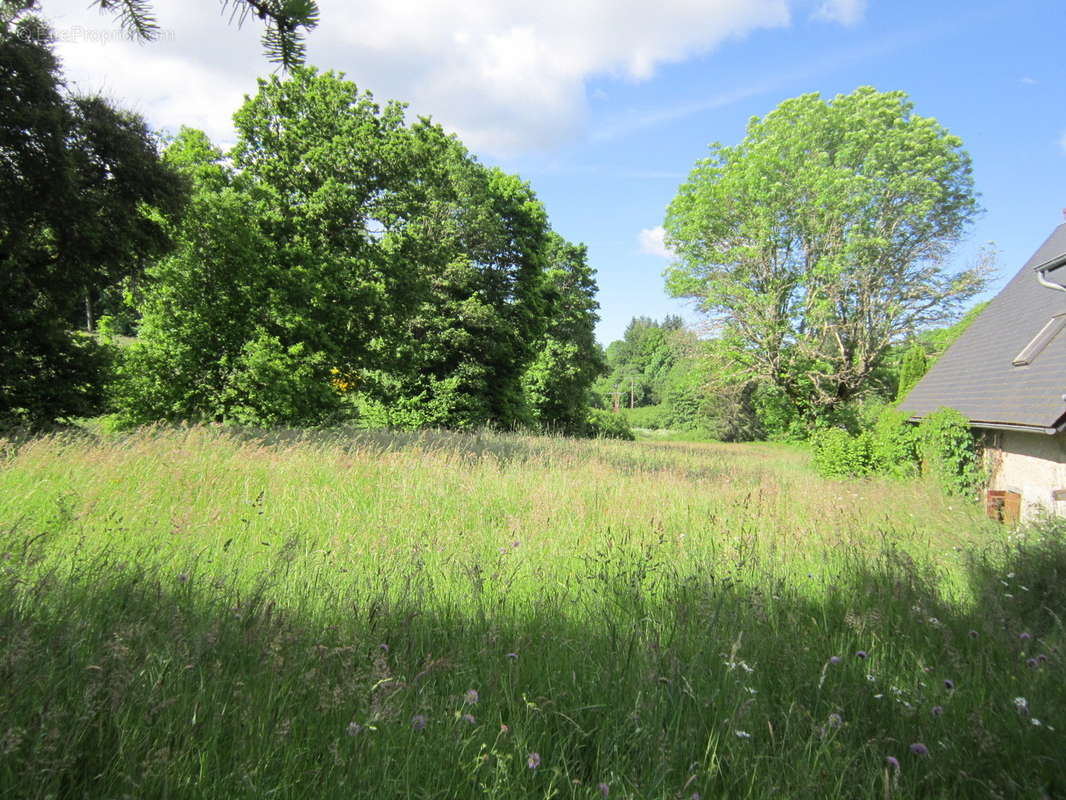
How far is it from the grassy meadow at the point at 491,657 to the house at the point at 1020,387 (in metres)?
4.54

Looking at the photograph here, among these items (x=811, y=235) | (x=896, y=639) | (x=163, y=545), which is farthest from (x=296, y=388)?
(x=811, y=235)

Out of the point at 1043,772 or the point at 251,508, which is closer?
the point at 1043,772

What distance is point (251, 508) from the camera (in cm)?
562

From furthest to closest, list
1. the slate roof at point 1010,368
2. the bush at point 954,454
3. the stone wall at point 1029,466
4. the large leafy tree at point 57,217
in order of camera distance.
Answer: the bush at point 954,454, the large leafy tree at point 57,217, the slate roof at point 1010,368, the stone wall at point 1029,466

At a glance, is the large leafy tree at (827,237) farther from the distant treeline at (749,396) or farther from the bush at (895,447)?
the bush at (895,447)

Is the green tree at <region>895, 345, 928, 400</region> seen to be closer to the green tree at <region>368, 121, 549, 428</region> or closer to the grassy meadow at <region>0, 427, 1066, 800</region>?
the green tree at <region>368, 121, 549, 428</region>

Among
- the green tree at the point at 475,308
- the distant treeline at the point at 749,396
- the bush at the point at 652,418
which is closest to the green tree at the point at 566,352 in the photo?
the distant treeline at the point at 749,396

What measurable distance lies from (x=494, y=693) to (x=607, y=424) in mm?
40399

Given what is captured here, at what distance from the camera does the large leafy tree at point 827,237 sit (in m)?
23.1

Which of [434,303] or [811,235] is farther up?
[811,235]

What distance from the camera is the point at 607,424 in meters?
42.4

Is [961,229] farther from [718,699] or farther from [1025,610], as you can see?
[718,699]

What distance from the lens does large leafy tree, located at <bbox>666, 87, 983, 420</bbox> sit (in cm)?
2312

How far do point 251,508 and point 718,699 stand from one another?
483 centimetres
